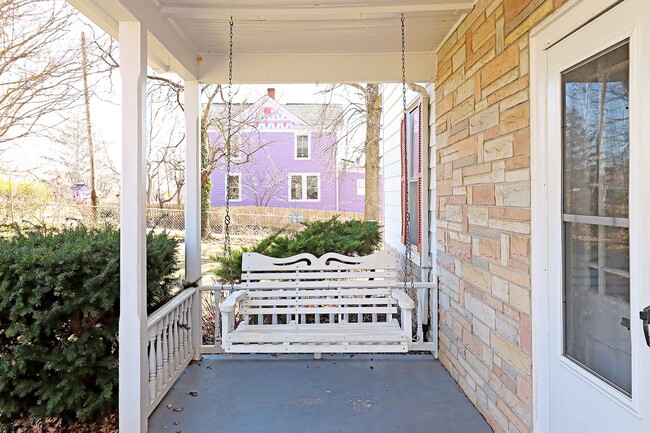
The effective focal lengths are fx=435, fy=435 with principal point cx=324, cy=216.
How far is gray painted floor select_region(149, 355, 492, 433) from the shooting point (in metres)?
2.72

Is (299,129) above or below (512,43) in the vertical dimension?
above

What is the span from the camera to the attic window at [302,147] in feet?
52.7

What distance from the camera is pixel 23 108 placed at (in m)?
6.79

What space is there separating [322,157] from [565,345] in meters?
13.9

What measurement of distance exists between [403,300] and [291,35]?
7.15 ft

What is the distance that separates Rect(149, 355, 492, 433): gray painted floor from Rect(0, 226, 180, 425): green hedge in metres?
0.48

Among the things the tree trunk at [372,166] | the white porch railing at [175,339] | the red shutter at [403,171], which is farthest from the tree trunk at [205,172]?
the white porch railing at [175,339]

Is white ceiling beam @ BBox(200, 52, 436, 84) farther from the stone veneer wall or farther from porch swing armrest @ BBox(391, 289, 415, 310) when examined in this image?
porch swing armrest @ BBox(391, 289, 415, 310)

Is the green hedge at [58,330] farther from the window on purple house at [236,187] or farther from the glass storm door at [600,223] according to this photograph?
the window on purple house at [236,187]

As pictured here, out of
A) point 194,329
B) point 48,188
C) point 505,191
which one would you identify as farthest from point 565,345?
point 48,188

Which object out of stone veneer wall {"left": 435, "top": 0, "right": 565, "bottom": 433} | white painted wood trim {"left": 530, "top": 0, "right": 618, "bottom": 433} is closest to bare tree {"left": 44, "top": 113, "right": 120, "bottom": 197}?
stone veneer wall {"left": 435, "top": 0, "right": 565, "bottom": 433}

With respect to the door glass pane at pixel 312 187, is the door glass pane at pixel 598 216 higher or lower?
lower

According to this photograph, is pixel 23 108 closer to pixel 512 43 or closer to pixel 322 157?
pixel 512 43

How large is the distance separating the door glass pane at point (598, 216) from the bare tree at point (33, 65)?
23.5ft
